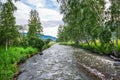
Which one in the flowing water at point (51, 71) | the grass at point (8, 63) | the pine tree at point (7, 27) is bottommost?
the flowing water at point (51, 71)

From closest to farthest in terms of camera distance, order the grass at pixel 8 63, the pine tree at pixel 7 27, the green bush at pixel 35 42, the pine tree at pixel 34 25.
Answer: the grass at pixel 8 63
the pine tree at pixel 7 27
the green bush at pixel 35 42
the pine tree at pixel 34 25

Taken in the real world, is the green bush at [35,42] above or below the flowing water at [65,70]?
above

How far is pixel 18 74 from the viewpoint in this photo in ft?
68.5

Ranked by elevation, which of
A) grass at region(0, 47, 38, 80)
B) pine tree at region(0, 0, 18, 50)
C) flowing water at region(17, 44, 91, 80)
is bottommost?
flowing water at region(17, 44, 91, 80)

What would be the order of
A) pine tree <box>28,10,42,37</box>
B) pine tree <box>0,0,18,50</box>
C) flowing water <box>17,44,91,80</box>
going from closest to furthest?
flowing water <box>17,44,91,80</box>
pine tree <box>0,0,18,50</box>
pine tree <box>28,10,42,37</box>

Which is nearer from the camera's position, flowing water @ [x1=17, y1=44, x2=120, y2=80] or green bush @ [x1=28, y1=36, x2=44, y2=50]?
flowing water @ [x1=17, y1=44, x2=120, y2=80]

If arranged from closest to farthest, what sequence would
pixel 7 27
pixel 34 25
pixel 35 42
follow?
pixel 7 27 → pixel 35 42 → pixel 34 25

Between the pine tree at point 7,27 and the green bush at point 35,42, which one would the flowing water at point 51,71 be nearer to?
the pine tree at point 7,27

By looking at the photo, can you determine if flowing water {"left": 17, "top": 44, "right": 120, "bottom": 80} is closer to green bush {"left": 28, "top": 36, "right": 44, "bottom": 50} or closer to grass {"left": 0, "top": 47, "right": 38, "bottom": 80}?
grass {"left": 0, "top": 47, "right": 38, "bottom": 80}

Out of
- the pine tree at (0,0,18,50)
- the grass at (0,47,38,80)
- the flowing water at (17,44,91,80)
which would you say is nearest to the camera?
the grass at (0,47,38,80)

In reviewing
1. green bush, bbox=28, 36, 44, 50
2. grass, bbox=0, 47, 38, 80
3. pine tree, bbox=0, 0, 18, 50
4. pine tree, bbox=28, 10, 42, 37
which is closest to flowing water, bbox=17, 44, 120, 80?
grass, bbox=0, 47, 38, 80

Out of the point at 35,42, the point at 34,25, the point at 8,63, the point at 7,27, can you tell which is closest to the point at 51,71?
the point at 8,63

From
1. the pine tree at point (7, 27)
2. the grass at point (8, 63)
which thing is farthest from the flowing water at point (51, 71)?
the pine tree at point (7, 27)

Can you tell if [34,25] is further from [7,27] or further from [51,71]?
[51,71]
